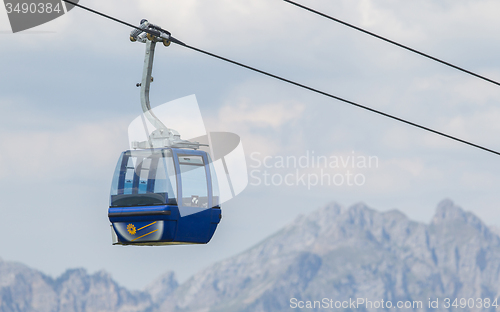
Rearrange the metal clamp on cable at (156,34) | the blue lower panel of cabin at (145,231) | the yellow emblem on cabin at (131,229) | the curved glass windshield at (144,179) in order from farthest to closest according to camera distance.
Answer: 1. the yellow emblem on cabin at (131,229)
2. the curved glass windshield at (144,179)
3. the blue lower panel of cabin at (145,231)
4. the metal clamp on cable at (156,34)

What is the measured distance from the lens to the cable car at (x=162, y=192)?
18984 mm

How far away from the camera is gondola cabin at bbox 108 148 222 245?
62.3 feet

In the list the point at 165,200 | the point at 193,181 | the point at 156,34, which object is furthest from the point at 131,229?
the point at 156,34

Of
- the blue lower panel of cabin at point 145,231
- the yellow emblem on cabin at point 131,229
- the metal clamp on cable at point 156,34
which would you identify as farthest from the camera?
the yellow emblem on cabin at point 131,229

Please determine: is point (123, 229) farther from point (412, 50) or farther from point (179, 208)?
point (412, 50)

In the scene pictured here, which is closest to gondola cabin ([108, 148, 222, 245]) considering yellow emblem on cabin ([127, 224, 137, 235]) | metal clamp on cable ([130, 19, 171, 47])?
yellow emblem on cabin ([127, 224, 137, 235])

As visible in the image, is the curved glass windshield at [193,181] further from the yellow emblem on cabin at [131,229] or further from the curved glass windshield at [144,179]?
the yellow emblem on cabin at [131,229]

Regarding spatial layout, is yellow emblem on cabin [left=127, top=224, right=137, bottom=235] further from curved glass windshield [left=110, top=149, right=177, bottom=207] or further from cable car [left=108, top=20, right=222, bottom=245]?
curved glass windshield [left=110, top=149, right=177, bottom=207]

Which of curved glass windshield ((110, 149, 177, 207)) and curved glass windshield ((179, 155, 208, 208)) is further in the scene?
curved glass windshield ((179, 155, 208, 208))

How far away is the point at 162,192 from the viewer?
1916 cm

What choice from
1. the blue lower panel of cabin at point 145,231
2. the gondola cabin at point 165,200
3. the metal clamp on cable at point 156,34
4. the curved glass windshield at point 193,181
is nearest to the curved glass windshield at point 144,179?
the gondola cabin at point 165,200

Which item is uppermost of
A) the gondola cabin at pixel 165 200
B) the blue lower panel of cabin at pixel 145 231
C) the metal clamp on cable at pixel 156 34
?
the metal clamp on cable at pixel 156 34

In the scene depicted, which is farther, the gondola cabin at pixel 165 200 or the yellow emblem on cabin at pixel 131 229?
the yellow emblem on cabin at pixel 131 229

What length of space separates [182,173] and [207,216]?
1.42 metres
